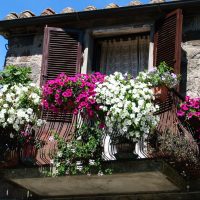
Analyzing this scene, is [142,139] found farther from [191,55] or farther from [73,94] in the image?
[191,55]

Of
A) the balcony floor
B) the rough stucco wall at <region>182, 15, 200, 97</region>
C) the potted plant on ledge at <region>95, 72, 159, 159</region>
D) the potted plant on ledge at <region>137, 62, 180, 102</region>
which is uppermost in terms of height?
the rough stucco wall at <region>182, 15, 200, 97</region>

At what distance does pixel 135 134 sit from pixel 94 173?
791 mm

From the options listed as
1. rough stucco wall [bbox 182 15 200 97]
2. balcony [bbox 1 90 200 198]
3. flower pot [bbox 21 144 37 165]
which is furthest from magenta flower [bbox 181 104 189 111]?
flower pot [bbox 21 144 37 165]

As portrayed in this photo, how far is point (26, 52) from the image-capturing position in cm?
1177

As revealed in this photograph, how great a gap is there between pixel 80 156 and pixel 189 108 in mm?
1674

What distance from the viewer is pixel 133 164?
28.2 feet

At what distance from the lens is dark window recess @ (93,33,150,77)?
11.2m

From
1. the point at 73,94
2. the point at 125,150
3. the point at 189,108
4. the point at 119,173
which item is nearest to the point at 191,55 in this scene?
the point at 189,108

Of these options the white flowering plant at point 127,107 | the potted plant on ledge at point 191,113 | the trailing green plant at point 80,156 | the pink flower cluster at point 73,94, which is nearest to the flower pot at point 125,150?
the white flowering plant at point 127,107

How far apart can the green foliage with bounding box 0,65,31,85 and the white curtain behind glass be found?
1414 mm

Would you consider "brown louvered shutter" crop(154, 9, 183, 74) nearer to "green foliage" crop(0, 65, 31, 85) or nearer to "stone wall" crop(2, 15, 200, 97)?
"stone wall" crop(2, 15, 200, 97)

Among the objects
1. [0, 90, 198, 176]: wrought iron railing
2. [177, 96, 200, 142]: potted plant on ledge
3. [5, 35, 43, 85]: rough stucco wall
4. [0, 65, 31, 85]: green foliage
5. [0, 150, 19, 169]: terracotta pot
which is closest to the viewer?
[0, 90, 198, 176]: wrought iron railing

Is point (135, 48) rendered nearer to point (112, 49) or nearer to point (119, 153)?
point (112, 49)

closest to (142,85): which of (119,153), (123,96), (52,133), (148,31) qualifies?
(123,96)
